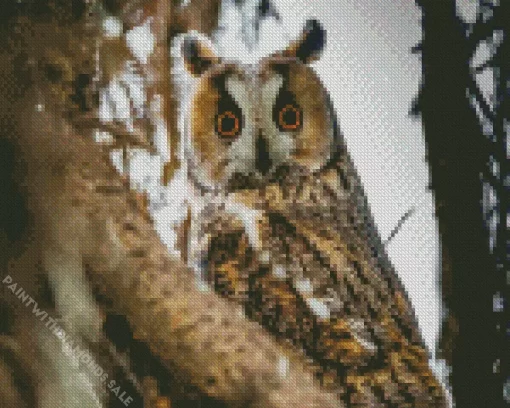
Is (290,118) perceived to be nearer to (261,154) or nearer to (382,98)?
(261,154)

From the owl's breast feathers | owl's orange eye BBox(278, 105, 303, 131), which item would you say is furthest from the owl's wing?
owl's orange eye BBox(278, 105, 303, 131)

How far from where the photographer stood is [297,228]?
1.35 metres

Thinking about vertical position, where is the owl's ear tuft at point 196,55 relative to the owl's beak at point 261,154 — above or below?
above

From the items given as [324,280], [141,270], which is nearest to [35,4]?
[141,270]

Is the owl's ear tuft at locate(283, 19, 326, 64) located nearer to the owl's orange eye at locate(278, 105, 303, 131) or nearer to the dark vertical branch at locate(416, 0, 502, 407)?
the owl's orange eye at locate(278, 105, 303, 131)

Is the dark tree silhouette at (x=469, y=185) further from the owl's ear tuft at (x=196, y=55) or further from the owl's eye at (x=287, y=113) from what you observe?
the owl's ear tuft at (x=196, y=55)

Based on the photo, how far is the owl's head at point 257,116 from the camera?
1.32m

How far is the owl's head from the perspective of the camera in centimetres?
132

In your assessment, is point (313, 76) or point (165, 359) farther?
point (313, 76)

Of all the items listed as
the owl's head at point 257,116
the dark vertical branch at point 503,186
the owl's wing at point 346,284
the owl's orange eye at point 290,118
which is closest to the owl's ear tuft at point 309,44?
the owl's head at point 257,116

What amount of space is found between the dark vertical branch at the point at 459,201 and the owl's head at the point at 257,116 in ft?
0.81

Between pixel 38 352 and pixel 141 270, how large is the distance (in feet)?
0.73

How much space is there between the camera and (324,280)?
1.28 metres

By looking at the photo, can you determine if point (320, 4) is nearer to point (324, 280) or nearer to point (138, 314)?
point (324, 280)
